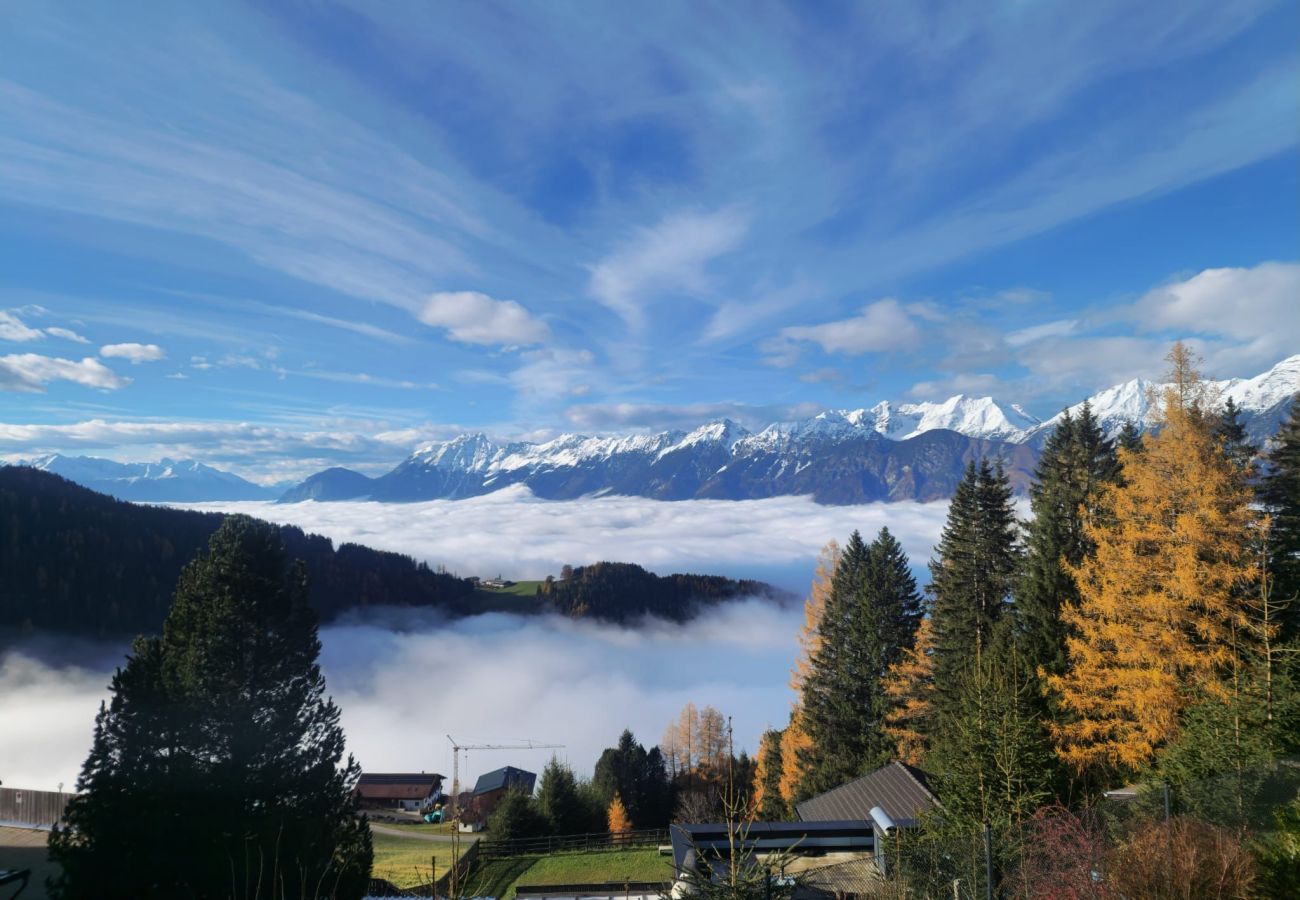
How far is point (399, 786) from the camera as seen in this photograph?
83812 millimetres

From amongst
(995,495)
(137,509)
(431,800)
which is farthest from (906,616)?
(137,509)

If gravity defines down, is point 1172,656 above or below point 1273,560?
below

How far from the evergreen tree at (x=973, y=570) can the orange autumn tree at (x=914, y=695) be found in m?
0.89

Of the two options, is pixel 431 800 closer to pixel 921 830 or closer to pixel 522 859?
pixel 522 859

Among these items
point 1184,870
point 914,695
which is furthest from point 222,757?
point 914,695

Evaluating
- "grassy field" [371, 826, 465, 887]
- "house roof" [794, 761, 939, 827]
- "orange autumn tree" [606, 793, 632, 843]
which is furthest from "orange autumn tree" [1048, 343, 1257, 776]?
"orange autumn tree" [606, 793, 632, 843]

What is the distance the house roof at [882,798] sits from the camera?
18.5m

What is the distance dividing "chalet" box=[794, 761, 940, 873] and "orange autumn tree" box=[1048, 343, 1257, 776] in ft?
13.6

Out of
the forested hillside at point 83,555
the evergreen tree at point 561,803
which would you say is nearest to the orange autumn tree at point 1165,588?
the evergreen tree at point 561,803

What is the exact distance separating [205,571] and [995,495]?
28.1 meters

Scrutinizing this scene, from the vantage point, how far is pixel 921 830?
15.3 metres

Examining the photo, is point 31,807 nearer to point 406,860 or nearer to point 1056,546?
point 406,860

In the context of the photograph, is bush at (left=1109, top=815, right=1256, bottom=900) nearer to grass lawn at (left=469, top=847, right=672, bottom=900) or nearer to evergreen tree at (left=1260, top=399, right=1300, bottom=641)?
evergreen tree at (left=1260, top=399, right=1300, bottom=641)

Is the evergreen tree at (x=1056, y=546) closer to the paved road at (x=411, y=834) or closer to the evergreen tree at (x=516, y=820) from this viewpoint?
the evergreen tree at (x=516, y=820)
